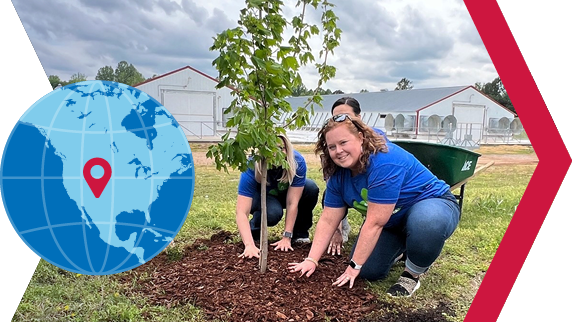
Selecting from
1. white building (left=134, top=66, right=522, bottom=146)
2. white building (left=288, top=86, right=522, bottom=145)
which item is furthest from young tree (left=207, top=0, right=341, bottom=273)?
white building (left=288, top=86, right=522, bottom=145)

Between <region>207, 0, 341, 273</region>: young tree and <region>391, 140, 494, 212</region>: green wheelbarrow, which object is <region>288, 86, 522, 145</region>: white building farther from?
<region>207, 0, 341, 273</region>: young tree

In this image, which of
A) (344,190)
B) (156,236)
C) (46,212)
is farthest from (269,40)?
(46,212)

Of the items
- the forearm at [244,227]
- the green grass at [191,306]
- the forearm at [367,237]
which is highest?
the forearm at [367,237]

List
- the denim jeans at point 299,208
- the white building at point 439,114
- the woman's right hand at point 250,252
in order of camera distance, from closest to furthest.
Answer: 1. the woman's right hand at point 250,252
2. the denim jeans at point 299,208
3. the white building at point 439,114

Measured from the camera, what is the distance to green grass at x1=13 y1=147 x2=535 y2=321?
2400 mm

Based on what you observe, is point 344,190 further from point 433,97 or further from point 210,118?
point 433,97

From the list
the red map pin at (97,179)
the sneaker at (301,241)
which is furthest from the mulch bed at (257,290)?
the red map pin at (97,179)

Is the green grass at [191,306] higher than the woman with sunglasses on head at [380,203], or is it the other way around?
the woman with sunglasses on head at [380,203]

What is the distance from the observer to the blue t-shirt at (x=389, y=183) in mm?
2430

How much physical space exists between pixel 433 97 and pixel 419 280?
49.8ft

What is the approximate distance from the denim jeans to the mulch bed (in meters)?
0.45

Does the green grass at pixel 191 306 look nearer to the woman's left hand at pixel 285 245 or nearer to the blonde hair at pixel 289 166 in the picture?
the woman's left hand at pixel 285 245

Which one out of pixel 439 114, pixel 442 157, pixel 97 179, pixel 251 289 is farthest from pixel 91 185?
pixel 439 114

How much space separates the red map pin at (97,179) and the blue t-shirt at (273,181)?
3.33 ft
